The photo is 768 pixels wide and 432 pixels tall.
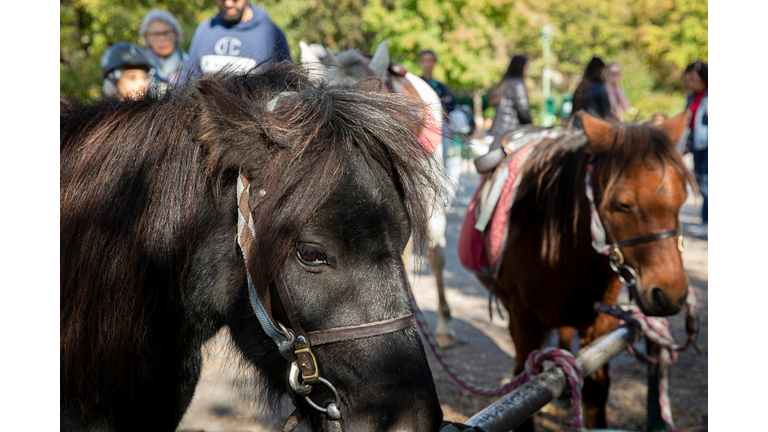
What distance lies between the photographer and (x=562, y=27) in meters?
41.4

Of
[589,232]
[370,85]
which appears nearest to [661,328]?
[589,232]

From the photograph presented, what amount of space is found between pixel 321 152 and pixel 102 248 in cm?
67

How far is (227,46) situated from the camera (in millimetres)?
3205

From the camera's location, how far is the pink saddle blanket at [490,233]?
133 inches

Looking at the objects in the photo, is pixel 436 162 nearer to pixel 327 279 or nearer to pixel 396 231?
pixel 396 231

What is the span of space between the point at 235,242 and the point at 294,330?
0.30m

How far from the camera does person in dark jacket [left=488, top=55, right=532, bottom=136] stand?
19.5ft

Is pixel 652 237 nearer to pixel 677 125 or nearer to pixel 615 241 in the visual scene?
pixel 615 241

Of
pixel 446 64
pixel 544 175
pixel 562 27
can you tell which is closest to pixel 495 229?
pixel 544 175

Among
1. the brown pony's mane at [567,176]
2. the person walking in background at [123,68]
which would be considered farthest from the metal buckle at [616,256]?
the person walking in background at [123,68]

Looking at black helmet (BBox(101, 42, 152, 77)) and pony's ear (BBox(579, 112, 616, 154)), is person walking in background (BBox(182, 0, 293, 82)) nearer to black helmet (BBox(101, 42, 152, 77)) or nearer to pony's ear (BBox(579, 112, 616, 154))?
black helmet (BBox(101, 42, 152, 77))

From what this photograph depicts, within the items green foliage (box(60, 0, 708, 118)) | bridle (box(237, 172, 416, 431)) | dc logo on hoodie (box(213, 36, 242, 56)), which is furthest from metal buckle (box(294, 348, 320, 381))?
green foliage (box(60, 0, 708, 118))

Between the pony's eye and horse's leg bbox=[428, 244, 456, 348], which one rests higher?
the pony's eye

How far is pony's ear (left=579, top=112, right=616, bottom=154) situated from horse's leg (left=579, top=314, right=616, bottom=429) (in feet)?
3.50
